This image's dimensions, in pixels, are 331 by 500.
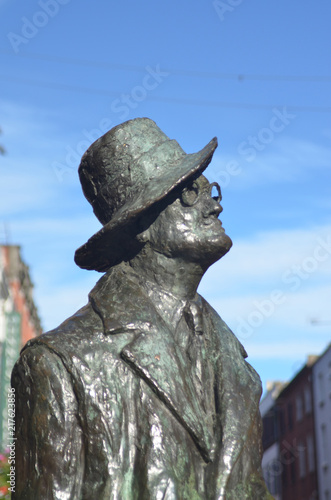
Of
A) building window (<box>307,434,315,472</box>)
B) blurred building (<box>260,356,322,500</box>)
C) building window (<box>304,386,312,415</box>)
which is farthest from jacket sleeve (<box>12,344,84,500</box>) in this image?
building window (<box>304,386,312,415</box>)

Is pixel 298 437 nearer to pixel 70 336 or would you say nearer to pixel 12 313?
pixel 12 313

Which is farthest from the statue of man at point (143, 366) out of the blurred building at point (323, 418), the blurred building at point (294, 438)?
the blurred building at point (294, 438)

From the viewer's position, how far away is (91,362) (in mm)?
3842

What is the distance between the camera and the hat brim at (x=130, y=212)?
160 inches

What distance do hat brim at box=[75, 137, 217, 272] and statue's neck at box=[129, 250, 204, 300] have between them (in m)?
0.14

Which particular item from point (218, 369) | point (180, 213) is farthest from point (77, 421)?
point (180, 213)

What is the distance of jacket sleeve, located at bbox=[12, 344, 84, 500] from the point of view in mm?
3635

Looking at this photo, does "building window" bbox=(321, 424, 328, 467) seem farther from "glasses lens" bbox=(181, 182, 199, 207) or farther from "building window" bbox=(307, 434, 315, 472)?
"glasses lens" bbox=(181, 182, 199, 207)

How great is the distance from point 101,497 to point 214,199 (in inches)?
59.6

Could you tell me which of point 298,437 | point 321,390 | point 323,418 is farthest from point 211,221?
point 298,437

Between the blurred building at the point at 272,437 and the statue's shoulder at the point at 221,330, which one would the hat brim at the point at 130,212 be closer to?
the statue's shoulder at the point at 221,330

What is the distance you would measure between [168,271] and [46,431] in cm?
97

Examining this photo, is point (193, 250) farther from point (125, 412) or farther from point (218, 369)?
point (125, 412)

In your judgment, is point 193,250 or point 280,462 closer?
point 193,250
